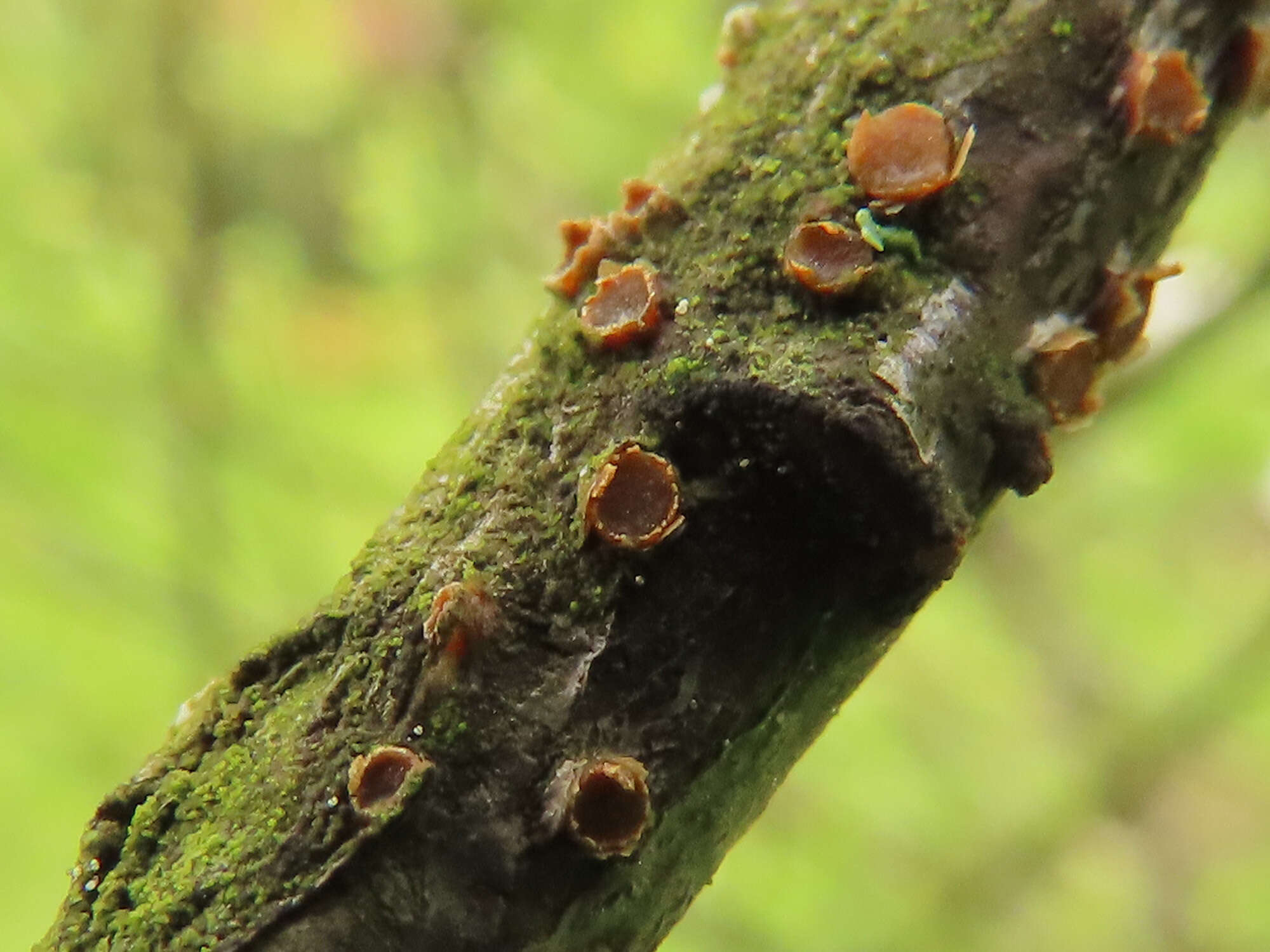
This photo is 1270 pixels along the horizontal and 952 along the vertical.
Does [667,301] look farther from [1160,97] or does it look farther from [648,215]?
[1160,97]

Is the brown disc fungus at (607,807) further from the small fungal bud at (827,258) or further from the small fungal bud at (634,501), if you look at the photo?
the small fungal bud at (827,258)

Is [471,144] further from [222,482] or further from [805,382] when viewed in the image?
[805,382]

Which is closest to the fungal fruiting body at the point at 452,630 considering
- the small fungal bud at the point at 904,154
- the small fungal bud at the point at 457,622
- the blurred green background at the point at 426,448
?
the small fungal bud at the point at 457,622

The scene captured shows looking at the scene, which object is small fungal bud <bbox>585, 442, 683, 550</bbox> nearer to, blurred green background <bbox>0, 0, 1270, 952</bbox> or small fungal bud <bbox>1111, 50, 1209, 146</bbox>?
small fungal bud <bbox>1111, 50, 1209, 146</bbox>

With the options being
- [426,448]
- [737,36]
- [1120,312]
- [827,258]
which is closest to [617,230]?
[827,258]

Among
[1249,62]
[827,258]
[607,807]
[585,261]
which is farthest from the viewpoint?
[1249,62]

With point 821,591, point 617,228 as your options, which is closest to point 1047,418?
point 821,591
